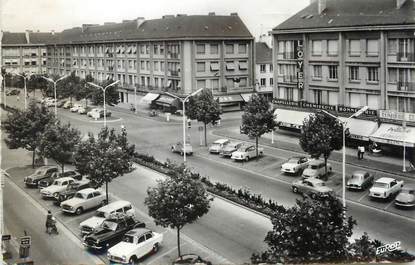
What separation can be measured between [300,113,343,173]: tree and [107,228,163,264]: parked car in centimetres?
1857

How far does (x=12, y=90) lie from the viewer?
114000mm

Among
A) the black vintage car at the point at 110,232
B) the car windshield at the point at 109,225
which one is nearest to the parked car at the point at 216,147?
the black vintage car at the point at 110,232

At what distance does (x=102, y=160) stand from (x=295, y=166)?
17.5 m

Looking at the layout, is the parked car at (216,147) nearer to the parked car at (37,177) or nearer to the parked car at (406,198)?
the parked car at (37,177)

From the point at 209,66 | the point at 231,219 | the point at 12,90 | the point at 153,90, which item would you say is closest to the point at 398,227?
the point at 231,219

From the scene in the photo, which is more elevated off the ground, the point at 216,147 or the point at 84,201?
the point at 216,147

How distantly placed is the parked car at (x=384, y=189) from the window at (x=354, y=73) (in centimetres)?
1759

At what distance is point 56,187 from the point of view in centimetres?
3838

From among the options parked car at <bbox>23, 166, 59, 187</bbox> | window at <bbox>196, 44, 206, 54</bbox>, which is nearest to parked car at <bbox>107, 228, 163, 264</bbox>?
parked car at <bbox>23, 166, 59, 187</bbox>

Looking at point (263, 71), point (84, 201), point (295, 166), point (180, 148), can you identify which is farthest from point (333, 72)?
point (263, 71)

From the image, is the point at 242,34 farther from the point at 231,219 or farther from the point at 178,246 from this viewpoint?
the point at 178,246

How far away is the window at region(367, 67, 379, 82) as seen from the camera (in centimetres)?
4952

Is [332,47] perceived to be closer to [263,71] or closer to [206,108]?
[206,108]

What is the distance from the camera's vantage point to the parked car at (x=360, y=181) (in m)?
38.4
